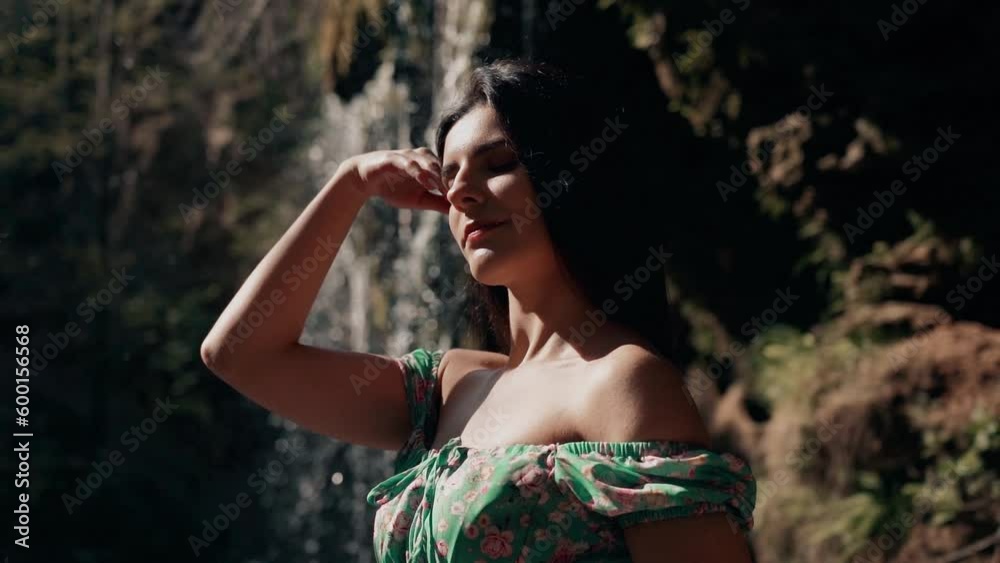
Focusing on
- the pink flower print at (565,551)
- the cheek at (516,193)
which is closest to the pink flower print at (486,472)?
the pink flower print at (565,551)

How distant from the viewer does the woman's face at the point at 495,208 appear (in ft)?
5.74

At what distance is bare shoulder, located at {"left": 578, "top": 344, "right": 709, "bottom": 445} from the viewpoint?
158 cm

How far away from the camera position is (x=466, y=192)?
177 centimetres

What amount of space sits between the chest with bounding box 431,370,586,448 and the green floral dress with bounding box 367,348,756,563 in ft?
0.10

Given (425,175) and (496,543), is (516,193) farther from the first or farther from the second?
(496,543)

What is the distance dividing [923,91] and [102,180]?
Answer: 7.50 metres

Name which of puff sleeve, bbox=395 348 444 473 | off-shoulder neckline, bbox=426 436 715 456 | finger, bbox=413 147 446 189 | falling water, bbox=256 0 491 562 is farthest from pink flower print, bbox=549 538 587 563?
falling water, bbox=256 0 491 562

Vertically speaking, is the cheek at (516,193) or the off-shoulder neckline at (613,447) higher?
the cheek at (516,193)

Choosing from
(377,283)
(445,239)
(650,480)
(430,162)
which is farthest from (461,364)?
(377,283)

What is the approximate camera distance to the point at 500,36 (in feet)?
20.2

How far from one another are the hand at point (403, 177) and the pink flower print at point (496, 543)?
54 centimetres

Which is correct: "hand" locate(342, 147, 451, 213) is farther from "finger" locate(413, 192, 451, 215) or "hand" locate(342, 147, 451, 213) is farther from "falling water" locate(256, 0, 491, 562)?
"falling water" locate(256, 0, 491, 562)

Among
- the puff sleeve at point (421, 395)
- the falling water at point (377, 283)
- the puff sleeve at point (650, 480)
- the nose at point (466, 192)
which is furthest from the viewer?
the falling water at point (377, 283)

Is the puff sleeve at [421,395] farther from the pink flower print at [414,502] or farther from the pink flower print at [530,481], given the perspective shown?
the pink flower print at [530,481]
